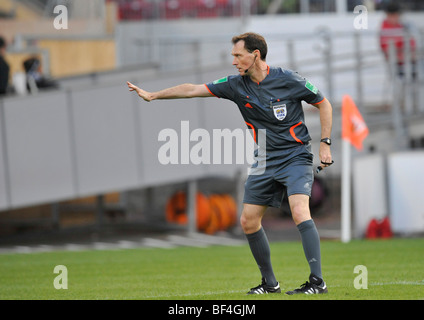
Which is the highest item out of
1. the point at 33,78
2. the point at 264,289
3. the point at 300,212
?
the point at 33,78

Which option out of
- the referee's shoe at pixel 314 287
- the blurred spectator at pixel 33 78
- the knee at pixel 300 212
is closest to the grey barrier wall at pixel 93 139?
the blurred spectator at pixel 33 78

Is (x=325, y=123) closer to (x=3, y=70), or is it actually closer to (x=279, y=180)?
(x=279, y=180)

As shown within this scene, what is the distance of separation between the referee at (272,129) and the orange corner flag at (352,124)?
9.22 meters

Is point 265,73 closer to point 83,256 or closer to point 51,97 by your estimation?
point 83,256

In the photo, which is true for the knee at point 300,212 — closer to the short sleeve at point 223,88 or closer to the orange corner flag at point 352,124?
the short sleeve at point 223,88

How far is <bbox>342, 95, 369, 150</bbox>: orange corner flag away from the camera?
17656 millimetres

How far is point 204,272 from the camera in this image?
11750 millimetres

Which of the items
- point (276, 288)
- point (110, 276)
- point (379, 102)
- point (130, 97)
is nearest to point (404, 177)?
point (379, 102)

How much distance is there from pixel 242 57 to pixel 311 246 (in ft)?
5.93

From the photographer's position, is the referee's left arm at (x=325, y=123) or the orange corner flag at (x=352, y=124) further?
the orange corner flag at (x=352, y=124)

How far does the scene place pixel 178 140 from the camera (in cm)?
2105

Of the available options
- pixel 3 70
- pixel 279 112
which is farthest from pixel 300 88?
pixel 3 70

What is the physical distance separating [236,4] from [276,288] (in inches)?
761

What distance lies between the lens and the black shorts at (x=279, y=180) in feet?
27.2
